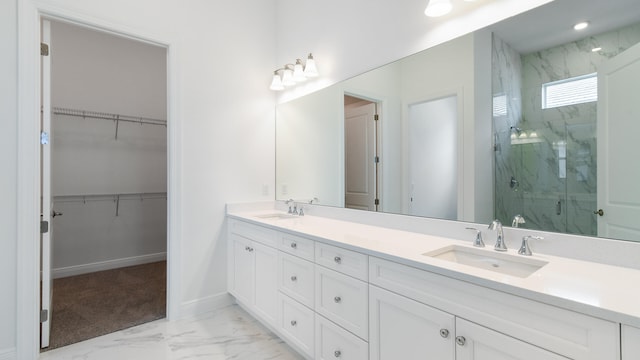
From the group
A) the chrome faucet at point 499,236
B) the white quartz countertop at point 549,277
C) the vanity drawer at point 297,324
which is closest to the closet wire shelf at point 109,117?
the vanity drawer at point 297,324

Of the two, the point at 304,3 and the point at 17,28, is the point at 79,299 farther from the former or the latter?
the point at 304,3

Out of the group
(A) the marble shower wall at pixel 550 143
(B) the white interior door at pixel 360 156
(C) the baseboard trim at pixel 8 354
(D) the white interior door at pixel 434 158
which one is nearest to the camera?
(A) the marble shower wall at pixel 550 143

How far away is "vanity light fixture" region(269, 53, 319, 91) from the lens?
2570mm

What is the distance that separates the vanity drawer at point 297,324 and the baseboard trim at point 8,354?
1.65 m

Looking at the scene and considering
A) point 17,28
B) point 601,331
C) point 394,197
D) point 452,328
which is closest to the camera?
point 601,331

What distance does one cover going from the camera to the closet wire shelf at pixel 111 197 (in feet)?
11.7

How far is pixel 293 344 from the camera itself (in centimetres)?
189

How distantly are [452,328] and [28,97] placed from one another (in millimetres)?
2685

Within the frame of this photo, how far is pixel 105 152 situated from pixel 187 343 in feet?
9.28

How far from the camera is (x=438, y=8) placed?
64.4 inches

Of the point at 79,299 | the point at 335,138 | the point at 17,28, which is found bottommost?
the point at 79,299

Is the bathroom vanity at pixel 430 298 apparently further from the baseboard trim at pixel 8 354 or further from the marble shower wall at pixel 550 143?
the baseboard trim at pixel 8 354

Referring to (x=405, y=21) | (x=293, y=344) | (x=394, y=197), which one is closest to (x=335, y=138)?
(x=394, y=197)

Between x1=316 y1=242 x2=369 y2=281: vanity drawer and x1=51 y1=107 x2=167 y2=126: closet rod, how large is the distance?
3.47 meters
